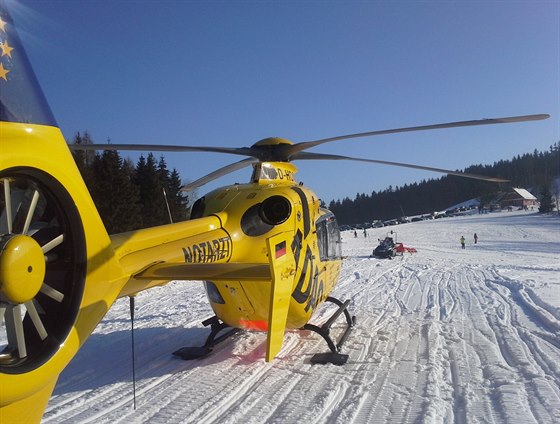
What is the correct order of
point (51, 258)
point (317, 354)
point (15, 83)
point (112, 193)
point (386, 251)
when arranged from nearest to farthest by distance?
1. point (15, 83)
2. point (51, 258)
3. point (317, 354)
4. point (112, 193)
5. point (386, 251)

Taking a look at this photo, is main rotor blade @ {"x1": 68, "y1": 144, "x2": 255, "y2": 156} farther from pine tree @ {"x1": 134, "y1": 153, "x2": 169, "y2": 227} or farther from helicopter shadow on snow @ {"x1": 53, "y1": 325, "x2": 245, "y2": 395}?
pine tree @ {"x1": 134, "y1": 153, "x2": 169, "y2": 227}

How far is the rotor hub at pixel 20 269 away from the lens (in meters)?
2.14

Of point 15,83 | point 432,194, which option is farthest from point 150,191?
point 432,194

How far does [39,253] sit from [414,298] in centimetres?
1142

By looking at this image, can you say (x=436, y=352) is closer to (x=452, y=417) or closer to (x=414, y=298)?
(x=452, y=417)

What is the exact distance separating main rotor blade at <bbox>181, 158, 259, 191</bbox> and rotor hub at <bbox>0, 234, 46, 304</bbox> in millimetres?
5436

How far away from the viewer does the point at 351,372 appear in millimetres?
6152

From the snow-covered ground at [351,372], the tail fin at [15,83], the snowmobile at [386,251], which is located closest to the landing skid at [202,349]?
the snow-covered ground at [351,372]

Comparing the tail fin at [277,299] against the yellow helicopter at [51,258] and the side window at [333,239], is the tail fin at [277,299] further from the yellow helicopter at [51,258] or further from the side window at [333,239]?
the side window at [333,239]

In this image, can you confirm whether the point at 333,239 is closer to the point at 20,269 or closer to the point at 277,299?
the point at 277,299

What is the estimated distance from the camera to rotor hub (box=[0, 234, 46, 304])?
2.14 m

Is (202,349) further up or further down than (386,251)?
further up

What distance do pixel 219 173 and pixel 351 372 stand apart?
4.05 m

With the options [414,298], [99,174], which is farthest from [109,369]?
[99,174]
